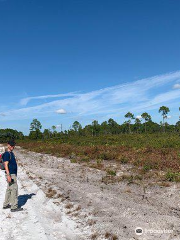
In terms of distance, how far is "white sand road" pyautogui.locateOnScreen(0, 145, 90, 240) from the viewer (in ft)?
20.4

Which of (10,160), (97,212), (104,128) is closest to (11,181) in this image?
(10,160)

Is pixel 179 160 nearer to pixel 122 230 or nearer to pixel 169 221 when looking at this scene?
pixel 169 221

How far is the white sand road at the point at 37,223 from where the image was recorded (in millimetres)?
6215

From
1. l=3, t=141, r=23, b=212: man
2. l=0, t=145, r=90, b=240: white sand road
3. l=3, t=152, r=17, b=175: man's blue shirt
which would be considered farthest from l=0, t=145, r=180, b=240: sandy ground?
l=3, t=152, r=17, b=175: man's blue shirt

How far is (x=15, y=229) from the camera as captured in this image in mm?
6602

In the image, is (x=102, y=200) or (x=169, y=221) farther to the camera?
(x=102, y=200)

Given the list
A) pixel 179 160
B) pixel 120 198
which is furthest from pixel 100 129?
pixel 120 198

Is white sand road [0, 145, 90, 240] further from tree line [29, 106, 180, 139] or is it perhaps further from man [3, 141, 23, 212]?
tree line [29, 106, 180, 139]

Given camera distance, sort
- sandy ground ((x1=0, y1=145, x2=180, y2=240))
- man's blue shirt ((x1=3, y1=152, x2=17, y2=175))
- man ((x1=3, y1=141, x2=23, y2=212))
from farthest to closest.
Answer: man's blue shirt ((x1=3, y1=152, x2=17, y2=175)), man ((x1=3, y1=141, x2=23, y2=212)), sandy ground ((x1=0, y1=145, x2=180, y2=240))

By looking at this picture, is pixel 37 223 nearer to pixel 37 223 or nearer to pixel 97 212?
pixel 37 223

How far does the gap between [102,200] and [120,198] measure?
77 centimetres

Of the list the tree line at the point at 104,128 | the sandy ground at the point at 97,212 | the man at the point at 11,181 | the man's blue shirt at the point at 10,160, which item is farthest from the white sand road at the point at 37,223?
the tree line at the point at 104,128

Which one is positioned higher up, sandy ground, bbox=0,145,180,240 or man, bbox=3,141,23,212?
man, bbox=3,141,23,212

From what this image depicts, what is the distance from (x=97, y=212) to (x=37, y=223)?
2109mm
